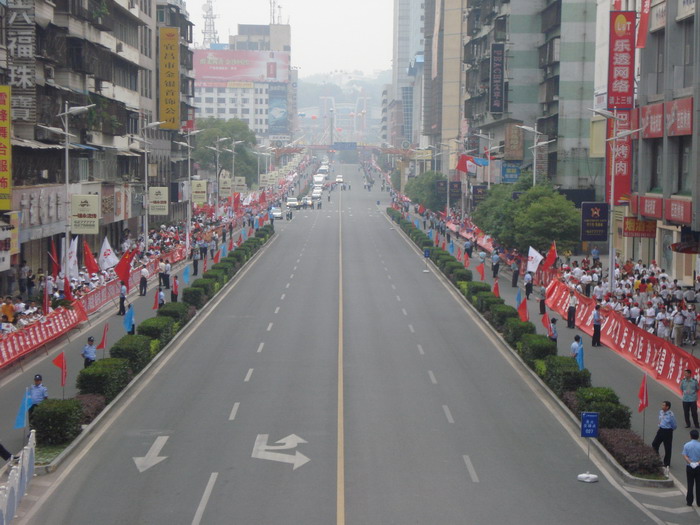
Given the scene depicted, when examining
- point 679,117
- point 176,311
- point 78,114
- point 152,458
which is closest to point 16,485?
point 152,458

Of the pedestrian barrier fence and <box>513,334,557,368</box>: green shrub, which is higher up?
<box>513,334,557,368</box>: green shrub

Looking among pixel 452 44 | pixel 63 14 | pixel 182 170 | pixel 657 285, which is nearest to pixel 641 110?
pixel 657 285

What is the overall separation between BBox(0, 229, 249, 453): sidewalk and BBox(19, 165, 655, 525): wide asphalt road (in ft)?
6.76

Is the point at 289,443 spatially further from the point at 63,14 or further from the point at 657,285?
the point at 63,14

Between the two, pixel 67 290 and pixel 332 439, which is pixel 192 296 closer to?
pixel 67 290

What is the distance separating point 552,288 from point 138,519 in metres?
31.5

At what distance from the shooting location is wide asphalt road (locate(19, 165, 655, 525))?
19719 mm

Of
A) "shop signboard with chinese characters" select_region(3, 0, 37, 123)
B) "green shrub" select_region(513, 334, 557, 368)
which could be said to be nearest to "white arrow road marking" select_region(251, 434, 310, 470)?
"green shrub" select_region(513, 334, 557, 368)

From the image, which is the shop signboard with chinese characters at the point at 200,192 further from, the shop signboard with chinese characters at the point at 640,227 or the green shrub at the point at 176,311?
the shop signboard with chinese characters at the point at 640,227

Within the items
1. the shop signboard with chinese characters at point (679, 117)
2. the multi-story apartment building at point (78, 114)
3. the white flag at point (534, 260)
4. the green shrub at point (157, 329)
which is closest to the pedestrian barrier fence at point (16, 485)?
the green shrub at point (157, 329)

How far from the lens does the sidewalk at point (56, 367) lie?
26328 millimetres

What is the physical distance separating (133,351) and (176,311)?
8.58m

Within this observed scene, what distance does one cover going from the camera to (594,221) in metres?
46.9

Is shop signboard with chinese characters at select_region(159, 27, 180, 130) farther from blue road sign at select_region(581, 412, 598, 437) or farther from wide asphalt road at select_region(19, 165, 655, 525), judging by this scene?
blue road sign at select_region(581, 412, 598, 437)
